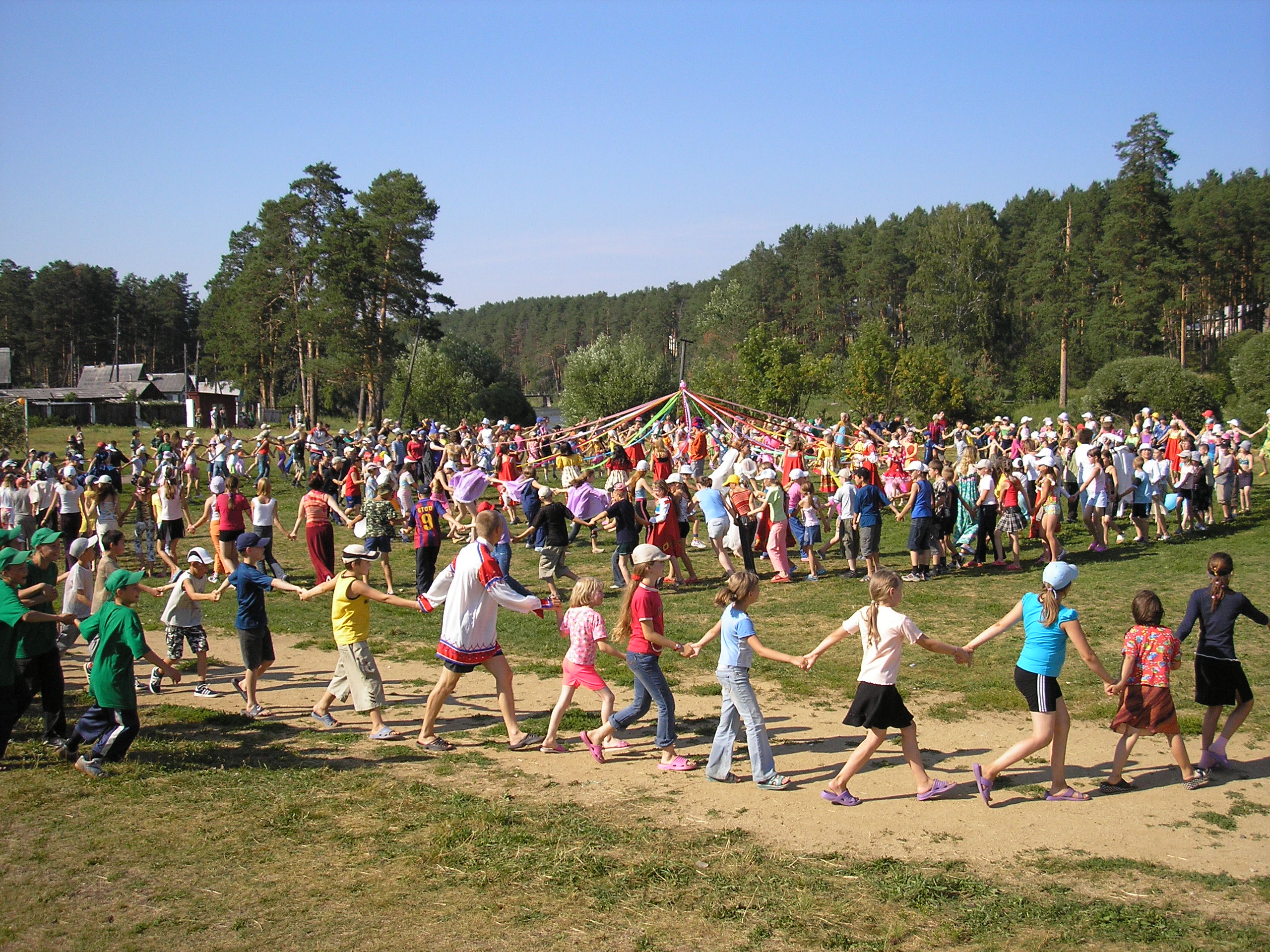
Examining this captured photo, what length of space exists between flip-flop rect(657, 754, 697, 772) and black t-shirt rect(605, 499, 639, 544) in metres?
5.60

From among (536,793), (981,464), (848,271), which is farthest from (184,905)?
(848,271)

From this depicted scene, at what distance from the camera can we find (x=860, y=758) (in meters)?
6.11

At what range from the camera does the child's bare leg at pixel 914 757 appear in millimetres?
6102

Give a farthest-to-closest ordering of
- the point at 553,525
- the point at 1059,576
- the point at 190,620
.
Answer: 1. the point at 553,525
2. the point at 190,620
3. the point at 1059,576

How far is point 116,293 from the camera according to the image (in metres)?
84.4

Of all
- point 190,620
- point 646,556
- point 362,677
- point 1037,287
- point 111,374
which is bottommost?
point 362,677

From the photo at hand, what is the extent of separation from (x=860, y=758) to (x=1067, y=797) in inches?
55.5

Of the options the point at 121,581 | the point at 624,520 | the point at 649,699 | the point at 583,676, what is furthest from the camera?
the point at 624,520

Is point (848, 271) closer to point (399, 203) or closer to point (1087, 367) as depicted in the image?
point (1087, 367)

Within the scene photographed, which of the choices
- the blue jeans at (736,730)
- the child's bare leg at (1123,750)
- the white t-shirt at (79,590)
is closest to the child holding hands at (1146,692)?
the child's bare leg at (1123,750)

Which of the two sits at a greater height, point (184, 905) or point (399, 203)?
Answer: point (399, 203)

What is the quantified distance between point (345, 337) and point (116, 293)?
50.2m

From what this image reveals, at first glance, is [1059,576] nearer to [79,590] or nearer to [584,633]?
[584,633]

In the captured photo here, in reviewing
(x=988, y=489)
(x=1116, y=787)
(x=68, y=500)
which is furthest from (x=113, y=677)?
(x=988, y=489)
